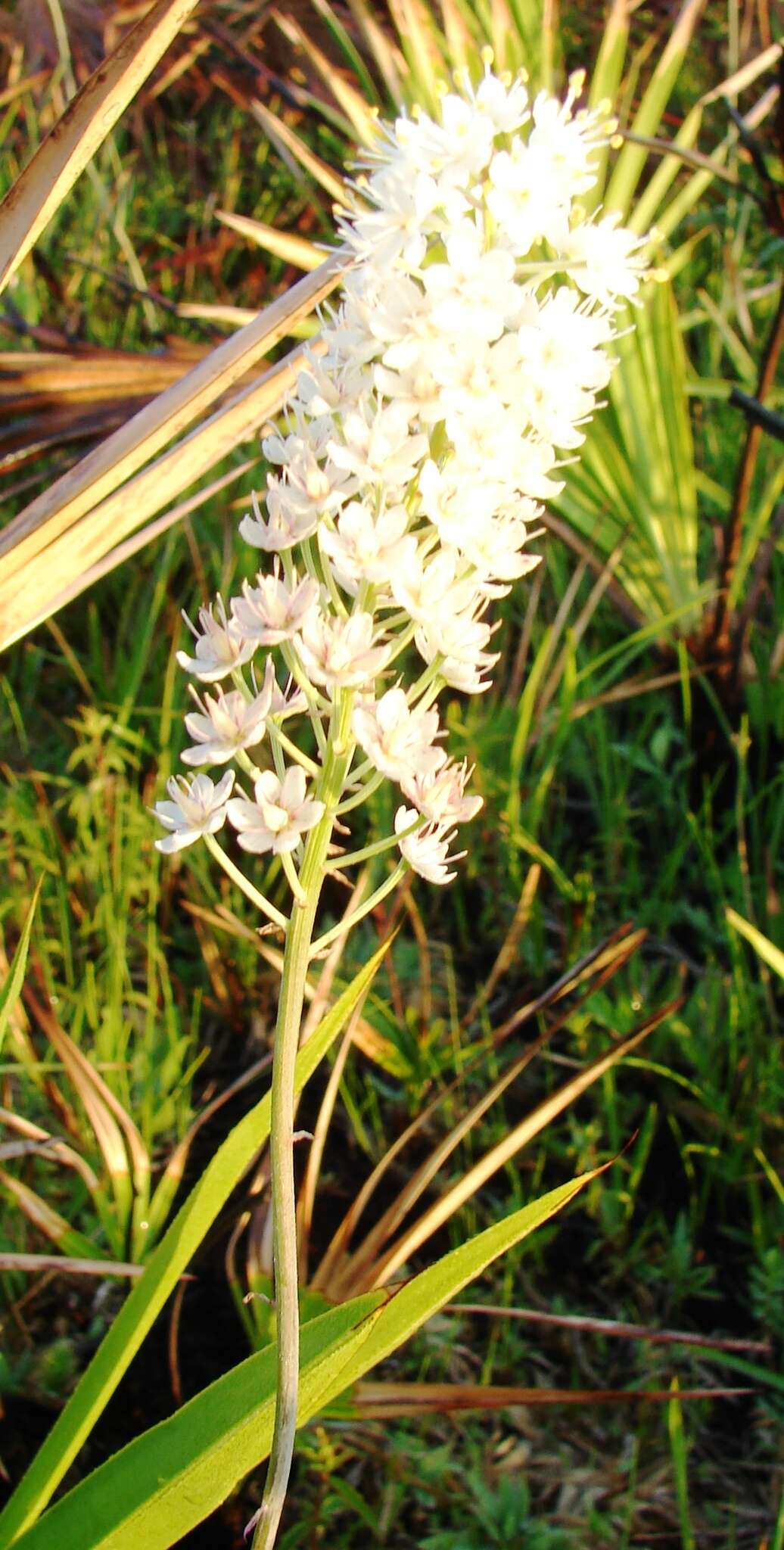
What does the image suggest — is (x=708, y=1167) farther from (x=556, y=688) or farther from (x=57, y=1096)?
(x=556, y=688)

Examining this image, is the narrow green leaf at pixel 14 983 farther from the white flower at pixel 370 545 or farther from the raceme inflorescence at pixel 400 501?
the white flower at pixel 370 545

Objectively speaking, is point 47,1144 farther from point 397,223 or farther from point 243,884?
point 397,223

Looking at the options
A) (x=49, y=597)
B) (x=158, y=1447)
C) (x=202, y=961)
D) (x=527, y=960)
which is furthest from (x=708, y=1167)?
(x=49, y=597)

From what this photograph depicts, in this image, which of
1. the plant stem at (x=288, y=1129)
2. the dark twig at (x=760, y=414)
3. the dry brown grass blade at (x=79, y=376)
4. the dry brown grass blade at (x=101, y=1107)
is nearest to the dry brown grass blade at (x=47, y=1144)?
the dry brown grass blade at (x=101, y=1107)

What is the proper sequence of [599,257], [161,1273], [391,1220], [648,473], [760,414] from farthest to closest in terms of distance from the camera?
[648,473]
[760,414]
[391,1220]
[161,1273]
[599,257]

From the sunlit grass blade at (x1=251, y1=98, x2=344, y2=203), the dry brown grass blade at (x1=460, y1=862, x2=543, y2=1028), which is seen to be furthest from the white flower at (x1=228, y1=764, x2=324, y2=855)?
the sunlit grass blade at (x1=251, y1=98, x2=344, y2=203)

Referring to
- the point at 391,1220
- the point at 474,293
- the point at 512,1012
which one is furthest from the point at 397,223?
the point at 512,1012

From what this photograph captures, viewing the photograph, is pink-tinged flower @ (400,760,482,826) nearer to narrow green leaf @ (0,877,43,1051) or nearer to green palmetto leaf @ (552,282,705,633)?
narrow green leaf @ (0,877,43,1051)
